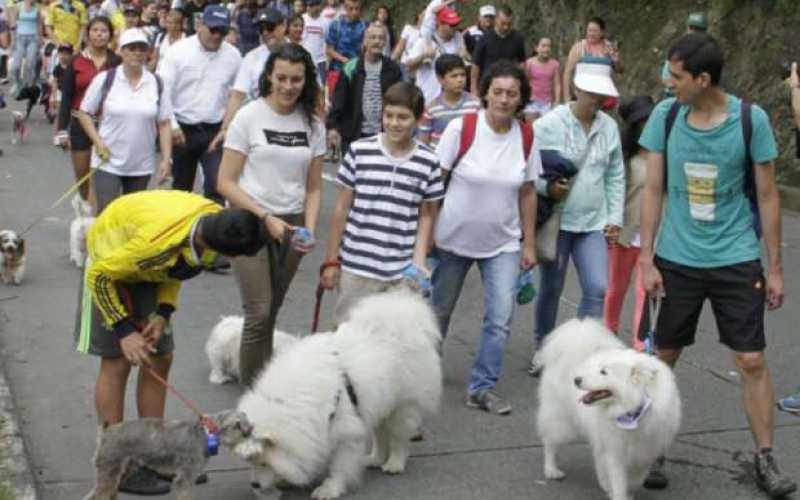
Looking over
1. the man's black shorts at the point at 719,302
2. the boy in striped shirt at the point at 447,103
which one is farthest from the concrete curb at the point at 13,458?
the boy in striped shirt at the point at 447,103

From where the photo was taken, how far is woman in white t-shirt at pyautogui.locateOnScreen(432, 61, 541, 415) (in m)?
7.00

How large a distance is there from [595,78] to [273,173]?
6.44 feet

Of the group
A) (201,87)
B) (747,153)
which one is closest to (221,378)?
(747,153)

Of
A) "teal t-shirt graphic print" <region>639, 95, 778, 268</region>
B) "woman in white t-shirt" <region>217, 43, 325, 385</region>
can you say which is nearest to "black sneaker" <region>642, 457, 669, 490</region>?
"teal t-shirt graphic print" <region>639, 95, 778, 268</region>

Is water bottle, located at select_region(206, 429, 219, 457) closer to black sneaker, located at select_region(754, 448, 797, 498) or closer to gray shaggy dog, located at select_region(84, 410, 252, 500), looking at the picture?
gray shaggy dog, located at select_region(84, 410, 252, 500)

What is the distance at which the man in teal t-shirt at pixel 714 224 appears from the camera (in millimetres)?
5703

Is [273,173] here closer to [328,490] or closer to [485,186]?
[485,186]

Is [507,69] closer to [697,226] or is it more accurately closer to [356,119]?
[697,226]

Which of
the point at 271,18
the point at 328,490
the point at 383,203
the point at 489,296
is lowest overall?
the point at 328,490

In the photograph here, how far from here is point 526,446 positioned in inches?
261

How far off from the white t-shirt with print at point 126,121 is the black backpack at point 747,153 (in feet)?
15.8

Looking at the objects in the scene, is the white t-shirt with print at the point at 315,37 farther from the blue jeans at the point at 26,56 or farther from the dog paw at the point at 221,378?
the dog paw at the point at 221,378

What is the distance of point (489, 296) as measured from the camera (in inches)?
281

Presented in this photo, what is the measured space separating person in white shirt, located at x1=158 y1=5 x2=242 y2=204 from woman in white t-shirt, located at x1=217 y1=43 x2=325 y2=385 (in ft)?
12.9
